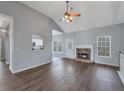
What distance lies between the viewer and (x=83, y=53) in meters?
6.87

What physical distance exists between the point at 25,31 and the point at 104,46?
17.4 ft

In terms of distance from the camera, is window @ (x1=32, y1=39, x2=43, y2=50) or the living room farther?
window @ (x1=32, y1=39, x2=43, y2=50)

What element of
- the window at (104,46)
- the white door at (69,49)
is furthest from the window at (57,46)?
the window at (104,46)

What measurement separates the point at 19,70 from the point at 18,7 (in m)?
3.07

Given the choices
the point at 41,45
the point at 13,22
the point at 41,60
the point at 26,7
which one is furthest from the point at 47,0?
the point at 41,60

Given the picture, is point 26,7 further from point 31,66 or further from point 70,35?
point 70,35

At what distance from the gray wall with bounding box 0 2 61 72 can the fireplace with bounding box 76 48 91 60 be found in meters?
3.03

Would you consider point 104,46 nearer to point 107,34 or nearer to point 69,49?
point 107,34

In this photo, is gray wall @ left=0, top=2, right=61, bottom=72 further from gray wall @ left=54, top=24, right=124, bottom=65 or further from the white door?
gray wall @ left=54, top=24, right=124, bottom=65

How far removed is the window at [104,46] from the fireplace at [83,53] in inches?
31.6

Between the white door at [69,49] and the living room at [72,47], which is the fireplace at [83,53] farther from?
the white door at [69,49]

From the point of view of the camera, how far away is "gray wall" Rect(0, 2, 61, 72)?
370cm

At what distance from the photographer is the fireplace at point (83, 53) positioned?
6568 millimetres

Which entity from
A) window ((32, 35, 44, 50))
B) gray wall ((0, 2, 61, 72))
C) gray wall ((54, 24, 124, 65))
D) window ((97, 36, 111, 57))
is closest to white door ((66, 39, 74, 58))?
gray wall ((54, 24, 124, 65))
